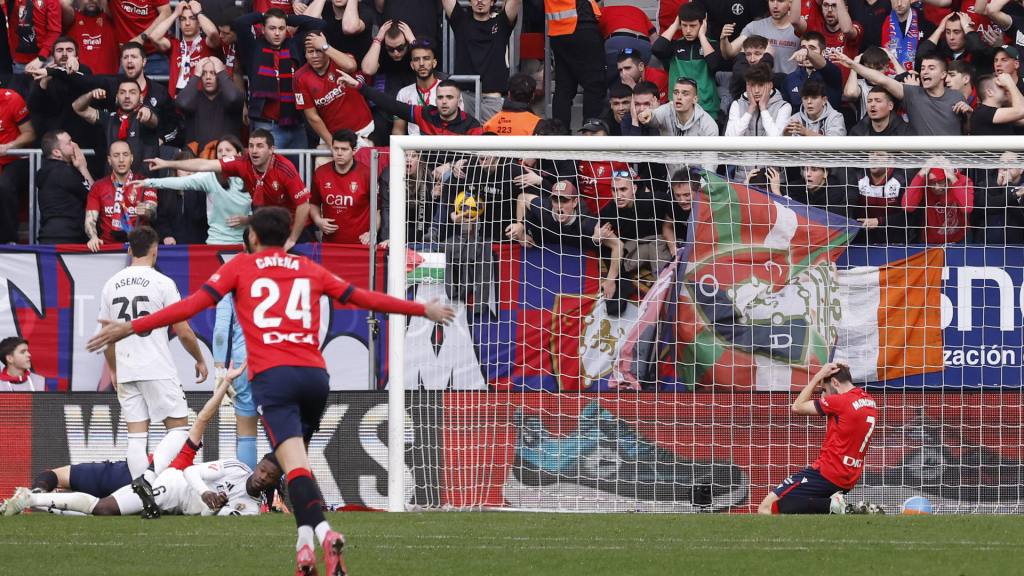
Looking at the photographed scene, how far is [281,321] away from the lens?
716 cm

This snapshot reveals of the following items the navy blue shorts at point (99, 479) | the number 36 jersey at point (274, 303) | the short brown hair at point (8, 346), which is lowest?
the navy blue shorts at point (99, 479)

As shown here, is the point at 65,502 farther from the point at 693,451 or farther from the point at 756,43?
the point at 756,43

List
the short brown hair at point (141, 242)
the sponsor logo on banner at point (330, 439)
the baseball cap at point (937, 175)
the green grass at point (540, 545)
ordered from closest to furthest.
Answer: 1. the green grass at point (540, 545)
2. the short brown hair at point (141, 242)
3. the sponsor logo on banner at point (330, 439)
4. the baseball cap at point (937, 175)

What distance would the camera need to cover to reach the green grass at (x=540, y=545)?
7.54 m

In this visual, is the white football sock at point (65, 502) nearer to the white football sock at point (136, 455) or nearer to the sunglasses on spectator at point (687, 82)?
the white football sock at point (136, 455)

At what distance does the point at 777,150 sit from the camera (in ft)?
35.9

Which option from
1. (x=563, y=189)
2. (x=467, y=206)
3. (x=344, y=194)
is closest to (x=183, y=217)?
(x=344, y=194)

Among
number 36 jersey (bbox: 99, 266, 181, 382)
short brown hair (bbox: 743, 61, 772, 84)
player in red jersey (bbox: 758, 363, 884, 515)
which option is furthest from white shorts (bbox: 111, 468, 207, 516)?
short brown hair (bbox: 743, 61, 772, 84)

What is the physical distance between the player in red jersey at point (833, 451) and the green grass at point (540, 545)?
1.05 meters

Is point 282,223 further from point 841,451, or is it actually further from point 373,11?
point 373,11

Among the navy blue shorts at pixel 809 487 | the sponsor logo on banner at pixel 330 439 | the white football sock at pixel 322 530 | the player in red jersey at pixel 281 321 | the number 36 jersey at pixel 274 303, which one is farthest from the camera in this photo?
the sponsor logo on banner at pixel 330 439

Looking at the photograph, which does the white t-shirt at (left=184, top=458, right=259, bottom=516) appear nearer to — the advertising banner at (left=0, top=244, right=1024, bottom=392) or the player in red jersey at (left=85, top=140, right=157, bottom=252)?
the advertising banner at (left=0, top=244, right=1024, bottom=392)

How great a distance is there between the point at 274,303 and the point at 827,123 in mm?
7246

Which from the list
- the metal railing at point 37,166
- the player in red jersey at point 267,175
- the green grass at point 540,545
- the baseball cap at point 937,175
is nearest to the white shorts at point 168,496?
the green grass at point 540,545
